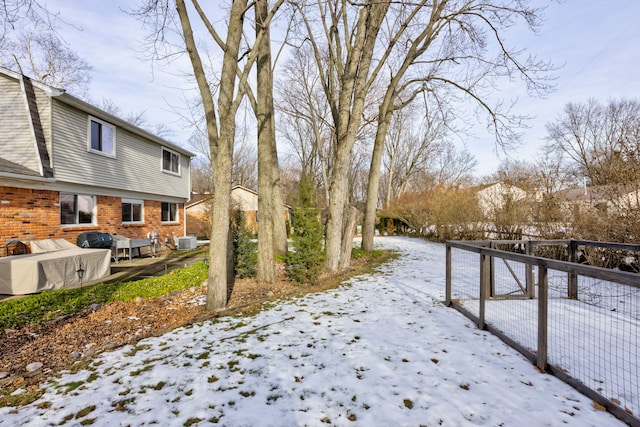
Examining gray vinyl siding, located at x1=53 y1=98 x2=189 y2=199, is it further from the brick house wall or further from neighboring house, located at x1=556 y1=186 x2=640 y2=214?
neighboring house, located at x1=556 y1=186 x2=640 y2=214

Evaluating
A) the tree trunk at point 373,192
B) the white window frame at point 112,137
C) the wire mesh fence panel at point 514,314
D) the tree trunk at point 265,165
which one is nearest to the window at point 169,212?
the white window frame at point 112,137

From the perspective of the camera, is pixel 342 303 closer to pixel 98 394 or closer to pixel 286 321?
pixel 286 321

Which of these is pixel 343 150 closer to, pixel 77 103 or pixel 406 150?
pixel 77 103

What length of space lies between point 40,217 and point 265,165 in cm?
669

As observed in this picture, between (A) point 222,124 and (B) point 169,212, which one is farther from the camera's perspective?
(B) point 169,212

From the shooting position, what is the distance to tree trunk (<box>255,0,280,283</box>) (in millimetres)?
6406

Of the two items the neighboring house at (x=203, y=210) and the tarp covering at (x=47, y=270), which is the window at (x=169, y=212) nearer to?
the neighboring house at (x=203, y=210)

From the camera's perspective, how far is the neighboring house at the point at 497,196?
33.1 ft

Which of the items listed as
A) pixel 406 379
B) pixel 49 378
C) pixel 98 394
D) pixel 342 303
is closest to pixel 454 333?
pixel 406 379

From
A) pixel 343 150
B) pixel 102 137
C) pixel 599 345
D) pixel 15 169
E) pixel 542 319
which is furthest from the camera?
pixel 102 137

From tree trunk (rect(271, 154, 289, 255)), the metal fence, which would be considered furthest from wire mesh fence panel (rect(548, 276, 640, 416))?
tree trunk (rect(271, 154, 289, 255))

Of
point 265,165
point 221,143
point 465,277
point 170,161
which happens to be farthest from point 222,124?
point 170,161

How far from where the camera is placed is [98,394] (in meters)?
2.62

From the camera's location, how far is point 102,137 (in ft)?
35.2
